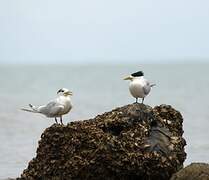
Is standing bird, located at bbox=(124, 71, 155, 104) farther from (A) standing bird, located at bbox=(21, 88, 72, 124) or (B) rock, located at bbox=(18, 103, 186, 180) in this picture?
(A) standing bird, located at bbox=(21, 88, 72, 124)

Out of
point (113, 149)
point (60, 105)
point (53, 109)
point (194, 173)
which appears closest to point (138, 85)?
point (60, 105)

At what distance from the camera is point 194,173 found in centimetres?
1132

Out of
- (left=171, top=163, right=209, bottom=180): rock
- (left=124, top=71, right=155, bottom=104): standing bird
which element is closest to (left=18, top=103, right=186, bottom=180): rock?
(left=171, top=163, right=209, bottom=180): rock

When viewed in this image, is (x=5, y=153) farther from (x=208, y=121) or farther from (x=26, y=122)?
(x=208, y=121)

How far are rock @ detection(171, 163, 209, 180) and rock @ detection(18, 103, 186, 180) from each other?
76 centimetres

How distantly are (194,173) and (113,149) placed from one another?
1455 mm

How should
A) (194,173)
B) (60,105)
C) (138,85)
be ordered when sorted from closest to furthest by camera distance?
1. (194,173)
2. (60,105)
3. (138,85)

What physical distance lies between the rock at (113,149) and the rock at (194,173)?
76 cm

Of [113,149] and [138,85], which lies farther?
[138,85]

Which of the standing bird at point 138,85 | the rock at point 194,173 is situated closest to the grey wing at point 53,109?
the standing bird at point 138,85

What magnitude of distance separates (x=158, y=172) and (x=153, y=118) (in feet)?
3.42

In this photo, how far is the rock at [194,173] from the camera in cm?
1125

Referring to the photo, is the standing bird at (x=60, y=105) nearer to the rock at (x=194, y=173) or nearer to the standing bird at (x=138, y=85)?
the standing bird at (x=138, y=85)

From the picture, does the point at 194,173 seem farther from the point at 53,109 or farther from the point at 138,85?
the point at 53,109
